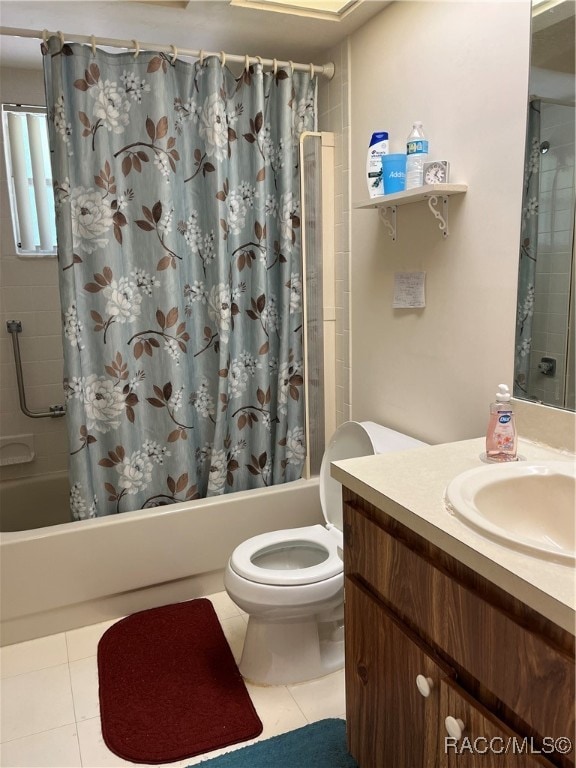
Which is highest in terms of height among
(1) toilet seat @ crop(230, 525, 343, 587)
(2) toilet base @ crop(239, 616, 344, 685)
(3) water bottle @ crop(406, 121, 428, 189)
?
(3) water bottle @ crop(406, 121, 428, 189)

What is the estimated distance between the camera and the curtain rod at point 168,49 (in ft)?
6.34

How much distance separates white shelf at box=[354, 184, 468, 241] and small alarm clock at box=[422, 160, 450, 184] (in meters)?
0.04

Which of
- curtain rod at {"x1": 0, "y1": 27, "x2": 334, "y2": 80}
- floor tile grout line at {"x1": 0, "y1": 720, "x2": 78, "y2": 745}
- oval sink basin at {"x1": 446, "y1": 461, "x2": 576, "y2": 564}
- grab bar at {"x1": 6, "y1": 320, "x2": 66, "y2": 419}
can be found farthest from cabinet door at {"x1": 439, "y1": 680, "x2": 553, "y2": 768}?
grab bar at {"x1": 6, "y1": 320, "x2": 66, "y2": 419}

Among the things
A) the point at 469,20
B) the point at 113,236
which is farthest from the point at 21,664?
the point at 469,20

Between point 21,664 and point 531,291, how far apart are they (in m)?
2.09

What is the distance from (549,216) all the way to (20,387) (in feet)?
8.24

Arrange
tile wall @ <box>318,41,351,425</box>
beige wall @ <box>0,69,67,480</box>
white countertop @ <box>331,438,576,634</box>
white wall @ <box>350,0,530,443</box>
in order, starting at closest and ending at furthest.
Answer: white countertop @ <box>331,438,576,634</box> < white wall @ <box>350,0,530,443</box> < tile wall @ <box>318,41,351,425</box> < beige wall @ <box>0,69,67,480</box>

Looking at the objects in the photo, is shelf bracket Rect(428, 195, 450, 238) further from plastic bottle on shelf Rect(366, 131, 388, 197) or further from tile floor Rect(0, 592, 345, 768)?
tile floor Rect(0, 592, 345, 768)

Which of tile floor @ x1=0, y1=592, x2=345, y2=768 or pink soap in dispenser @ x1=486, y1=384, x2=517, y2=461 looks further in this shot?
tile floor @ x1=0, y1=592, x2=345, y2=768

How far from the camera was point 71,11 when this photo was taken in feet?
6.45

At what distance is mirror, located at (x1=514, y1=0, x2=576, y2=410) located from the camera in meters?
1.35

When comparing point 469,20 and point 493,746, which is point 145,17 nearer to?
point 469,20

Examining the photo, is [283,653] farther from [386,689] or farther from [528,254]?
[528,254]

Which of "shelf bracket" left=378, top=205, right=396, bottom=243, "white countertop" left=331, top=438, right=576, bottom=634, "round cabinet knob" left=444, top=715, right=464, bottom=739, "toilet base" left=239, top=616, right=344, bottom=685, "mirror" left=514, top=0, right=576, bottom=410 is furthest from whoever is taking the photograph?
"shelf bracket" left=378, top=205, right=396, bottom=243
